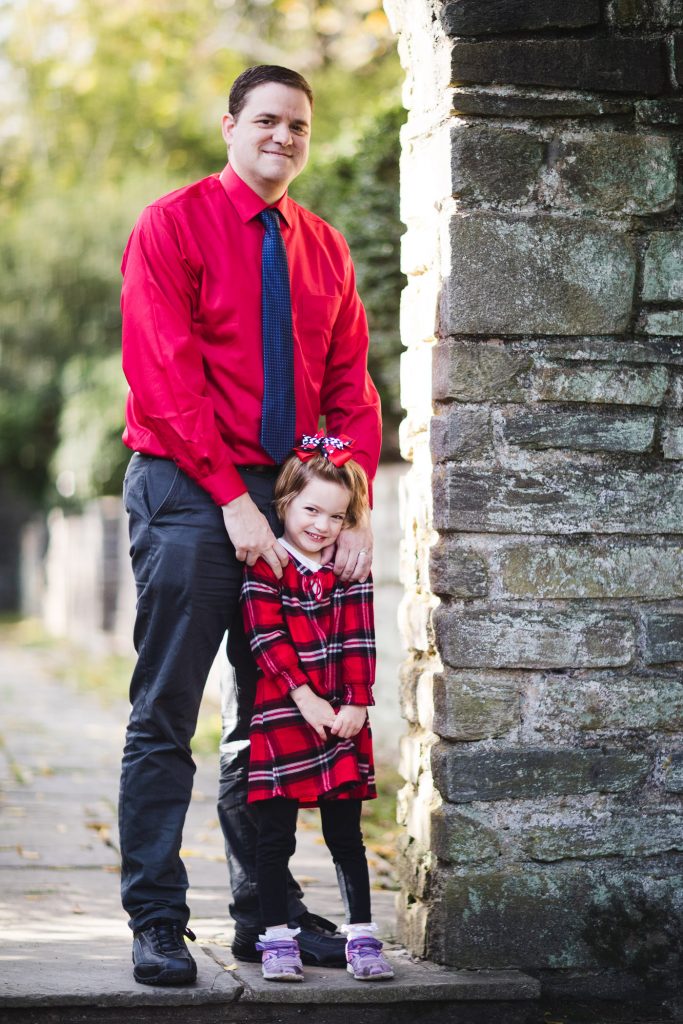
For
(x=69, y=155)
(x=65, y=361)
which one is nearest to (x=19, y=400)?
(x=65, y=361)

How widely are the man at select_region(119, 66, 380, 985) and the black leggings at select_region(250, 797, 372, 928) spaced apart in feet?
0.65

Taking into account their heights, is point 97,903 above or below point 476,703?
below

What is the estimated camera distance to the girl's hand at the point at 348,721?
3.27 metres

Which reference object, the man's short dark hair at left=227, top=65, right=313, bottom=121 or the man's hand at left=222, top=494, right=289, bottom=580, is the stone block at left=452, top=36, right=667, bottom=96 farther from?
the man's hand at left=222, top=494, right=289, bottom=580

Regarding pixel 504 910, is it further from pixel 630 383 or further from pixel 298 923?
pixel 630 383

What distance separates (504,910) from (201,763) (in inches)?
156

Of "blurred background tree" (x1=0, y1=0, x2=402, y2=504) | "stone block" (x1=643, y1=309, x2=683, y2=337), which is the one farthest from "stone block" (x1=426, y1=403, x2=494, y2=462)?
"blurred background tree" (x1=0, y1=0, x2=402, y2=504)

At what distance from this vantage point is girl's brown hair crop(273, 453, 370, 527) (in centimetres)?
332

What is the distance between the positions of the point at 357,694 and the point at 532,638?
1.57 ft

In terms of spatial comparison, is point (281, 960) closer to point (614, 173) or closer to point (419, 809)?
point (419, 809)

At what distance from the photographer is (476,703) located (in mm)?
3371

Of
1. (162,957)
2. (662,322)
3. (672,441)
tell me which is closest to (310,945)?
(162,957)

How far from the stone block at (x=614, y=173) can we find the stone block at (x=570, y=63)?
0.44 ft

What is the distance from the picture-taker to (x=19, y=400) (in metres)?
20.5
